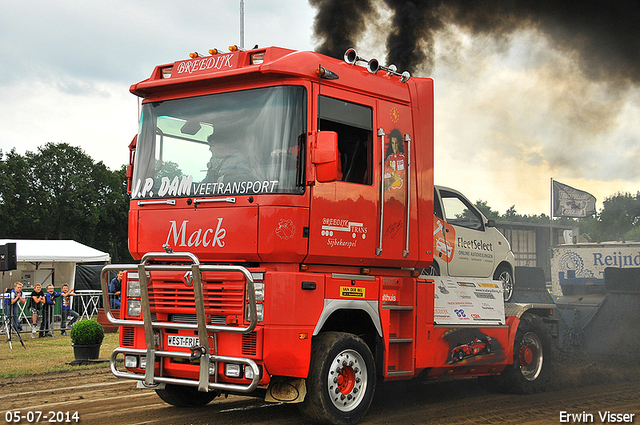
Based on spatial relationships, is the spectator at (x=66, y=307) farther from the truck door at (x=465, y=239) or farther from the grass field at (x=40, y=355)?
the truck door at (x=465, y=239)

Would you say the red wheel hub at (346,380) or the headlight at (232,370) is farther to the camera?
the red wheel hub at (346,380)

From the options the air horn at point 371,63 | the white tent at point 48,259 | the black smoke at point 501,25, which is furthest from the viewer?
the white tent at point 48,259

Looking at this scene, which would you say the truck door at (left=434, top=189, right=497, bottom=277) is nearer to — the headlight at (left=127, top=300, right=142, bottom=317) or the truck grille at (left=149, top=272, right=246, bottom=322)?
the truck grille at (left=149, top=272, right=246, bottom=322)

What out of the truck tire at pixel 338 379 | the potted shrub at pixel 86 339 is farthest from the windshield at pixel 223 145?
the potted shrub at pixel 86 339

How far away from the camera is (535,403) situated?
8.52m

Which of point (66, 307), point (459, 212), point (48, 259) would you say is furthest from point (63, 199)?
point (459, 212)

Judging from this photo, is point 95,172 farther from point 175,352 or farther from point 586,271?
point 175,352

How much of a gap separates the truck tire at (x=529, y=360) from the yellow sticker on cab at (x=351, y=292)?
348cm

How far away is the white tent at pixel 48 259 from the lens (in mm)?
23094

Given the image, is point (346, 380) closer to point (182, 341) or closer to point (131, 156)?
point (182, 341)

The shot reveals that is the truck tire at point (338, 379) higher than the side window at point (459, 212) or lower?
lower

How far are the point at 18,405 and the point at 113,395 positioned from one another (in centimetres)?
119

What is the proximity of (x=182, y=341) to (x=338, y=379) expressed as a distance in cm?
160

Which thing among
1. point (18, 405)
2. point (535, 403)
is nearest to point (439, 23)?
point (535, 403)
